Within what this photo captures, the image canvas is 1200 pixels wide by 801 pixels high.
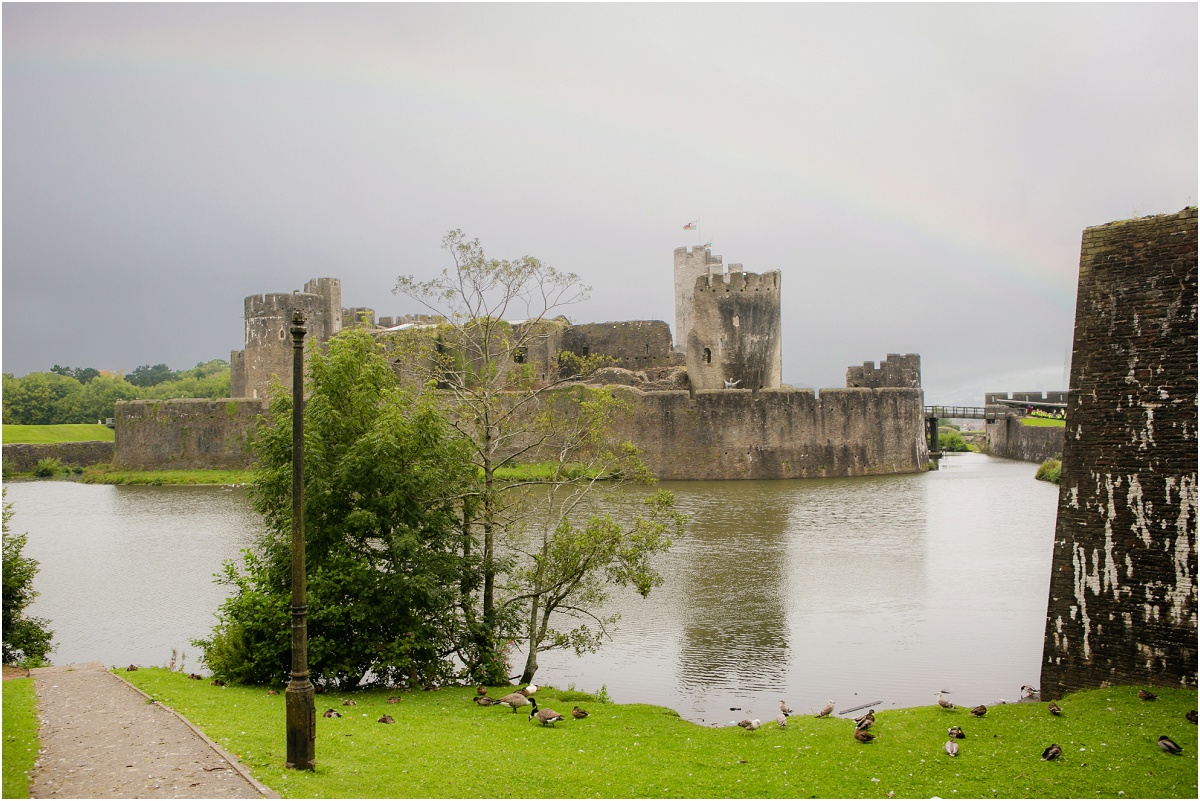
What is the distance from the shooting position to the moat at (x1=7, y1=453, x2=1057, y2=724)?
14055 millimetres

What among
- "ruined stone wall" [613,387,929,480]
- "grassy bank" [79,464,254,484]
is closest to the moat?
"ruined stone wall" [613,387,929,480]

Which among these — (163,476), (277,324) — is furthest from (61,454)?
(277,324)

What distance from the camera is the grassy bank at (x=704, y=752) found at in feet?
28.4

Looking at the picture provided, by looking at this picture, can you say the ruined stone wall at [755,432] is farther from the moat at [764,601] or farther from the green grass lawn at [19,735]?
the green grass lawn at [19,735]

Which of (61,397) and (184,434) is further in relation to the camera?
(61,397)

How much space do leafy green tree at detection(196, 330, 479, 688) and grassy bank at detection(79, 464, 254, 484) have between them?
27.8 metres

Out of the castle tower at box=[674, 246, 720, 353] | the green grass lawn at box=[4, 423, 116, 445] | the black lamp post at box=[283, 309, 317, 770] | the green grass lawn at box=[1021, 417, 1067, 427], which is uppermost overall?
the castle tower at box=[674, 246, 720, 353]

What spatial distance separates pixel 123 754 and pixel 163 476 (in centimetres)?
3765

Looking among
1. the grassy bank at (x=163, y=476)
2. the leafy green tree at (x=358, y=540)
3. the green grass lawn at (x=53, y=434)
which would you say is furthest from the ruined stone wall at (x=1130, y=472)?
the green grass lawn at (x=53, y=434)

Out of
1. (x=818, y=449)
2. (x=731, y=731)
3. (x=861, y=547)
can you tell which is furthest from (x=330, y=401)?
(x=818, y=449)

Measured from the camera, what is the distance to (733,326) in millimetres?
43719

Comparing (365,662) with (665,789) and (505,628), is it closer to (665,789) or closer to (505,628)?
(505,628)

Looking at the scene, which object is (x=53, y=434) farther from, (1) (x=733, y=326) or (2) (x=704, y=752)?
(2) (x=704, y=752)

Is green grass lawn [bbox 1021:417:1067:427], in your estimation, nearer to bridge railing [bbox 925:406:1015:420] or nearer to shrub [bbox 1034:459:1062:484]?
bridge railing [bbox 925:406:1015:420]
